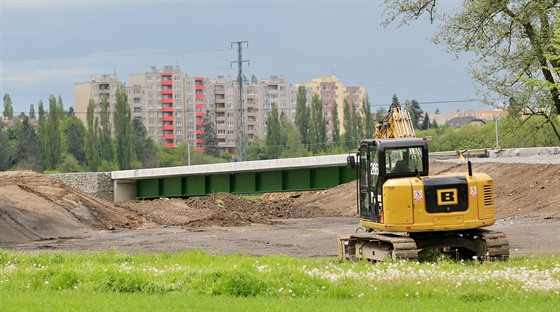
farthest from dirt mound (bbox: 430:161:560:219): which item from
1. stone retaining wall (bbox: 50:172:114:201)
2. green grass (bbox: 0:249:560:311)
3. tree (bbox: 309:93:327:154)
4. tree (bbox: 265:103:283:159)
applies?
tree (bbox: 309:93:327:154)

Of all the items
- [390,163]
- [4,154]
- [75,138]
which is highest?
[75,138]

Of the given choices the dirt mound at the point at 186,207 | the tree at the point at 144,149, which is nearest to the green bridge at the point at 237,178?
the dirt mound at the point at 186,207

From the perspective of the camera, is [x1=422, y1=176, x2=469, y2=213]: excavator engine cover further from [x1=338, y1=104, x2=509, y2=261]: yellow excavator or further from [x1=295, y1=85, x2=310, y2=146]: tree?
[x1=295, y1=85, x2=310, y2=146]: tree

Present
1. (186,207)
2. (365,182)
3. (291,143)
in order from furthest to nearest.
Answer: (291,143) < (186,207) < (365,182)

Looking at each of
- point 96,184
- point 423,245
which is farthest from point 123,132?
point 423,245

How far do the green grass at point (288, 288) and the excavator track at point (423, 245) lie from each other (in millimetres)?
1039

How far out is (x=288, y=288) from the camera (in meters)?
18.0

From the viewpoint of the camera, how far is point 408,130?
25.3m

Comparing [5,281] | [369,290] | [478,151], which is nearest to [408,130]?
[369,290]

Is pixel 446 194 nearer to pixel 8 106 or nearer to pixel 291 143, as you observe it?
pixel 291 143

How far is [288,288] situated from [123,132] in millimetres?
107852

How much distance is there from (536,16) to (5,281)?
28009 mm

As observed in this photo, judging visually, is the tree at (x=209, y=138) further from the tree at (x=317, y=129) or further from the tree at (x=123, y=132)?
the tree at (x=123, y=132)

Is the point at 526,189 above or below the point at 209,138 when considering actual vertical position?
below
